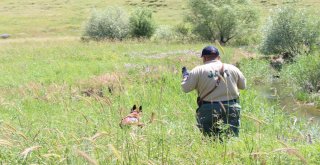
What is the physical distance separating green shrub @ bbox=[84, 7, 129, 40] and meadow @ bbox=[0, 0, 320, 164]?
12769 mm

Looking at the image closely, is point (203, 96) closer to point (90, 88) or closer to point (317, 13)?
point (90, 88)

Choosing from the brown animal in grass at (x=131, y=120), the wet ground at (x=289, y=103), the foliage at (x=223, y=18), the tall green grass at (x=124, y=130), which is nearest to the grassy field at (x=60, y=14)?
the foliage at (x=223, y=18)

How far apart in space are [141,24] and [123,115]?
154 feet

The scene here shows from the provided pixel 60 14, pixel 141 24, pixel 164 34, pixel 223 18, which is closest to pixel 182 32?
pixel 164 34

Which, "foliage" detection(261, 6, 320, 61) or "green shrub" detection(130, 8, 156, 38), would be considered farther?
"green shrub" detection(130, 8, 156, 38)

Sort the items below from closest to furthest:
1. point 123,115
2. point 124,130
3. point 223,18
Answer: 1. point 124,130
2. point 123,115
3. point 223,18

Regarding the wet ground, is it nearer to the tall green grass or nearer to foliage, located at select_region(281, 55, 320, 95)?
foliage, located at select_region(281, 55, 320, 95)

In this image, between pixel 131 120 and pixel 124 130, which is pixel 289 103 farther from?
pixel 124 130

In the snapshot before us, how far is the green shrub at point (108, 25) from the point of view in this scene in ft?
167

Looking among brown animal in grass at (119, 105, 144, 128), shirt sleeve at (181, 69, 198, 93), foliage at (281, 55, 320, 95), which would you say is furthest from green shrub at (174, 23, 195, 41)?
shirt sleeve at (181, 69, 198, 93)

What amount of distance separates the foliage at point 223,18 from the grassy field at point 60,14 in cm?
399

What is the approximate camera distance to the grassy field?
70.5 m

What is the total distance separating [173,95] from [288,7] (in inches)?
649

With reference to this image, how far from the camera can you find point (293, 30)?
89.0ft
